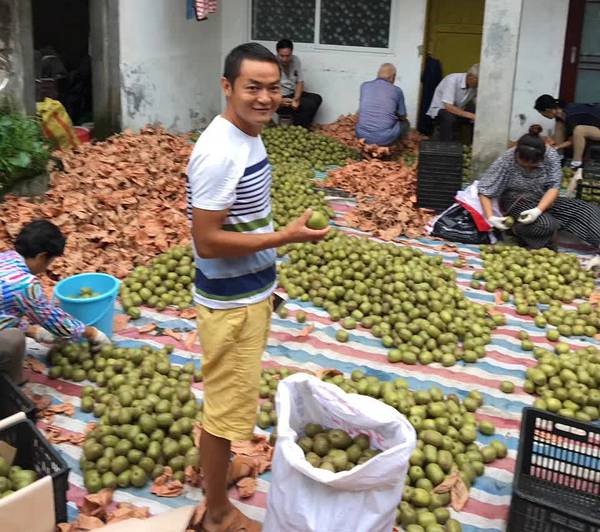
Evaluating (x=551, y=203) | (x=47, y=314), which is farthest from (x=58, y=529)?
(x=551, y=203)

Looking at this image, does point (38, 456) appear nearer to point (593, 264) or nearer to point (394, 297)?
point (394, 297)

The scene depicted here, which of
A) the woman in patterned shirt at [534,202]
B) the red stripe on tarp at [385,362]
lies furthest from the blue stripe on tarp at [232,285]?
the woman in patterned shirt at [534,202]

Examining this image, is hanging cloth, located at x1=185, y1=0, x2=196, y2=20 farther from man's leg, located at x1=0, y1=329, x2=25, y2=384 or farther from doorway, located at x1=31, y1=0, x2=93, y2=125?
man's leg, located at x1=0, y1=329, x2=25, y2=384

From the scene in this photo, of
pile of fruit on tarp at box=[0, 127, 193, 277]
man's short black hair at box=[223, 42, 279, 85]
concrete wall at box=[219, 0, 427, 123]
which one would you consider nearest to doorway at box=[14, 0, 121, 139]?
pile of fruit on tarp at box=[0, 127, 193, 277]

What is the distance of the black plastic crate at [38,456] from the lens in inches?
→ 116

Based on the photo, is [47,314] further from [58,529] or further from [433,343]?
[433,343]

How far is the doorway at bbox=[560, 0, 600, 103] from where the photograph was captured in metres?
9.59

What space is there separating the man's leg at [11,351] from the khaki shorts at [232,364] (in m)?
1.41

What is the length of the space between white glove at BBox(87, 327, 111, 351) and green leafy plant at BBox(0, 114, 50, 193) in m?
2.62

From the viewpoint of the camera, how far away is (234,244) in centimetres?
257

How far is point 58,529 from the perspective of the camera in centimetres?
303

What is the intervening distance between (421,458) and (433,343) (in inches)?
50.9

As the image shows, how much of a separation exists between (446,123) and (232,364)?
725cm

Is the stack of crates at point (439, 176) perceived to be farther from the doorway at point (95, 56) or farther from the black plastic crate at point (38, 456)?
the black plastic crate at point (38, 456)
